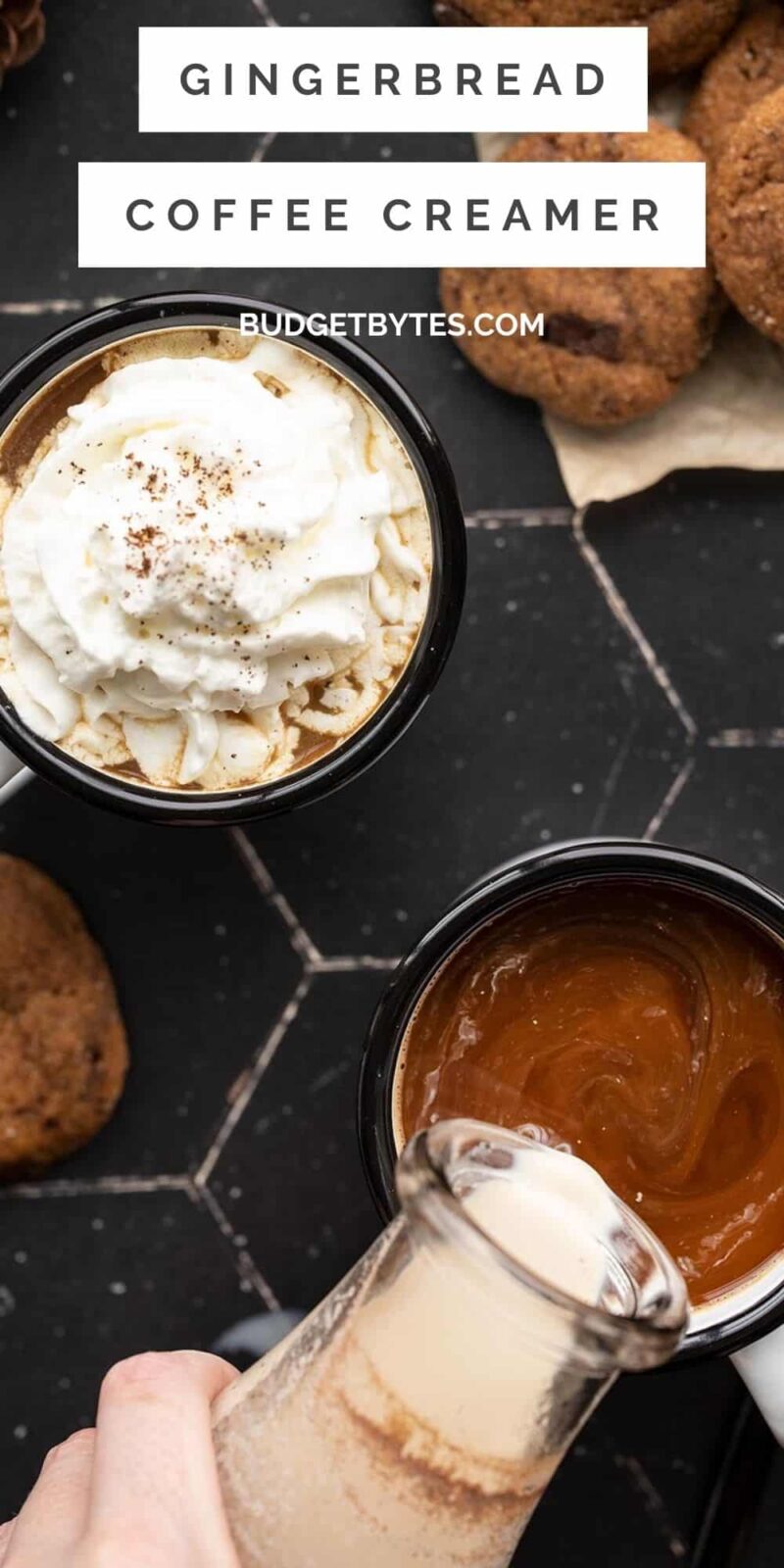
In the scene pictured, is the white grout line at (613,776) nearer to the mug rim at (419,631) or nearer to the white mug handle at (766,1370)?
the mug rim at (419,631)

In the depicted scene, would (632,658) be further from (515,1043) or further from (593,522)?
(515,1043)

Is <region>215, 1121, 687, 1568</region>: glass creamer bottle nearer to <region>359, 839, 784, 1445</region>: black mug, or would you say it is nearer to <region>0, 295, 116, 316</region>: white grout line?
<region>359, 839, 784, 1445</region>: black mug

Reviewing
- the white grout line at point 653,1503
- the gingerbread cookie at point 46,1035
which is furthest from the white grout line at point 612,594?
the white grout line at point 653,1503

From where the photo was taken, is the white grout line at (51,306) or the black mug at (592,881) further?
the white grout line at (51,306)

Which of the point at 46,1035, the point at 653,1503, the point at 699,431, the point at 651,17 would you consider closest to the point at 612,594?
the point at 699,431

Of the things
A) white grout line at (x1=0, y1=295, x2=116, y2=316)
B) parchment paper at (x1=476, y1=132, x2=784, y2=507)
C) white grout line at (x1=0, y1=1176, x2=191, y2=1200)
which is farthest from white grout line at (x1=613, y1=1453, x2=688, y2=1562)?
white grout line at (x1=0, y1=295, x2=116, y2=316)
